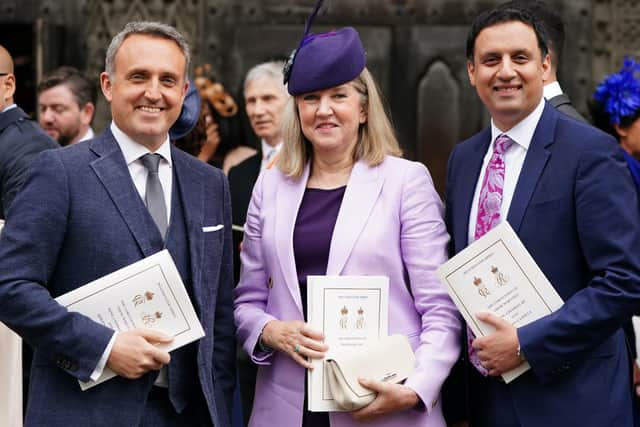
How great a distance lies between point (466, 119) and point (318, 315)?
472 cm

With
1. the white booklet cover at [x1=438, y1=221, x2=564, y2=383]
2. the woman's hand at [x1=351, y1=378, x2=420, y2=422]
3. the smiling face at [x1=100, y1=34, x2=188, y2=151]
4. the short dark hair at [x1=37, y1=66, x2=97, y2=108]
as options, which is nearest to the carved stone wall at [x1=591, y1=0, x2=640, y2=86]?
the short dark hair at [x1=37, y1=66, x2=97, y2=108]

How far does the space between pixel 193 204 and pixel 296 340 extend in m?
0.58

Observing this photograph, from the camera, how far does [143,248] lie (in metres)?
3.53

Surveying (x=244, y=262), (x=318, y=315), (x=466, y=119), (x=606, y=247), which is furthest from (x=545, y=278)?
(x=466, y=119)

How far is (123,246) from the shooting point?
11.5ft

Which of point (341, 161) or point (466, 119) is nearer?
point (341, 161)

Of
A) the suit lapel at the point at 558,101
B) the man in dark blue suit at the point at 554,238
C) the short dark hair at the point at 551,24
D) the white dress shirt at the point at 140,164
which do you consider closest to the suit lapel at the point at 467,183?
the man in dark blue suit at the point at 554,238

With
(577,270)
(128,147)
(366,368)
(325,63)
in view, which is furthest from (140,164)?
(577,270)

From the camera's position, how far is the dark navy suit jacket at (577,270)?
3545 mm

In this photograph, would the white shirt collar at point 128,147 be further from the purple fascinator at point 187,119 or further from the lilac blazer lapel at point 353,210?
the purple fascinator at point 187,119

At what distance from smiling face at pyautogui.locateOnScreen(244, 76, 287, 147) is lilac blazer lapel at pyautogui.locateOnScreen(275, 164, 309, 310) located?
2.12 metres

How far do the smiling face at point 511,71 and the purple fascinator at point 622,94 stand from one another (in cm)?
115

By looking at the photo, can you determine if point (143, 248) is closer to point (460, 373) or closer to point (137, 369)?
point (137, 369)

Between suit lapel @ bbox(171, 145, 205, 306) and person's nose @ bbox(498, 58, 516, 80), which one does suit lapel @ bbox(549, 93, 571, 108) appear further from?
suit lapel @ bbox(171, 145, 205, 306)
